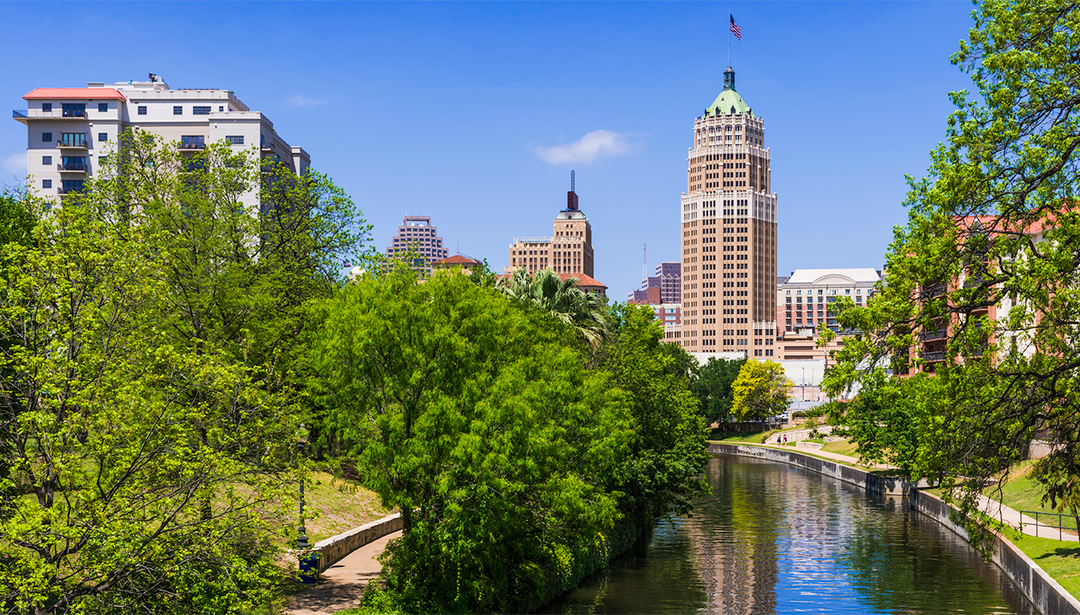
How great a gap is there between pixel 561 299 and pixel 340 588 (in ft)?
87.7

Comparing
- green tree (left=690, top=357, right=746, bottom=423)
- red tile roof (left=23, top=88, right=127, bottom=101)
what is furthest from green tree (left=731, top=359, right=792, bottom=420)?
red tile roof (left=23, top=88, right=127, bottom=101)

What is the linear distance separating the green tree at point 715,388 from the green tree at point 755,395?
1.52 m

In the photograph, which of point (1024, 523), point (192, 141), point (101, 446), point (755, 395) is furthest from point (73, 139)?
point (1024, 523)

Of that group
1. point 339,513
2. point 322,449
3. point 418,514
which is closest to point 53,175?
point 322,449

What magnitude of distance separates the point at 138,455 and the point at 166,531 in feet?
6.02

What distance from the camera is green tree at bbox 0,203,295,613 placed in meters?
17.4

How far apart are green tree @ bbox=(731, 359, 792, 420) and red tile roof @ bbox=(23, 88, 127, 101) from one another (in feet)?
331

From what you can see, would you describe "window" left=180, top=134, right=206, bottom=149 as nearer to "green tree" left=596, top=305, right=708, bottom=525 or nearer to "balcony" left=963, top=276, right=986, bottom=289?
"green tree" left=596, top=305, right=708, bottom=525

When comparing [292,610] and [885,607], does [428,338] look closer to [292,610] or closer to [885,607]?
[292,610]

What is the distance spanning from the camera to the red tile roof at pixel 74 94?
115 meters

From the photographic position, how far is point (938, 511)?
60.4 meters

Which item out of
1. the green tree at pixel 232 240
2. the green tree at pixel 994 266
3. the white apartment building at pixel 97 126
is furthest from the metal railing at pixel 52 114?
the green tree at pixel 994 266

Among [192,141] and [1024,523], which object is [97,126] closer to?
[192,141]

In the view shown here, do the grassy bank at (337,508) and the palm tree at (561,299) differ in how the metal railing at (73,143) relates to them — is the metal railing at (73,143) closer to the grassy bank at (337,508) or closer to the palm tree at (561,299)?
the palm tree at (561,299)
